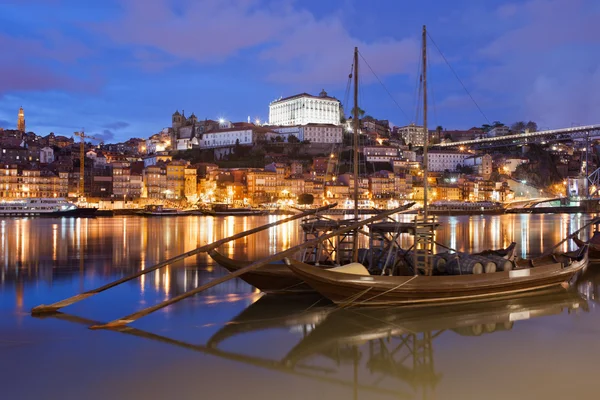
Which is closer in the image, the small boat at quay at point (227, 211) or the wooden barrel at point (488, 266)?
the wooden barrel at point (488, 266)

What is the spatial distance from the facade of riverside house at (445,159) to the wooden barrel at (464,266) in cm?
10500

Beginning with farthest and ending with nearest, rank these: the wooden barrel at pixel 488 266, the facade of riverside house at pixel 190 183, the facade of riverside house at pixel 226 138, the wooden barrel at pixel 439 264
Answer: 1. the facade of riverside house at pixel 226 138
2. the facade of riverside house at pixel 190 183
3. the wooden barrel at pixel 439 264
4. the wooden barrel at pixel 488 266

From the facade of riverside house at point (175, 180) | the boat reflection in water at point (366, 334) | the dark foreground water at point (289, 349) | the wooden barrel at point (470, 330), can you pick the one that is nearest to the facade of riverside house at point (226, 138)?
the facade of riverside house at point (175, 180)

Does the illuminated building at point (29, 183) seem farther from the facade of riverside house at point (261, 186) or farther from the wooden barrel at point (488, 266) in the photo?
the wooden barrel at point (488, 266)

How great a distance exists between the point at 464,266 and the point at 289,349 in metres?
5.54

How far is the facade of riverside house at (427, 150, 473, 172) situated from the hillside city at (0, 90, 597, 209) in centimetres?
22

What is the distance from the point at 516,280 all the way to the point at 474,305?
1.51 metres

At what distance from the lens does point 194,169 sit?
305 ft

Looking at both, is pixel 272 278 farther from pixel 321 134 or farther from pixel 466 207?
pixel 321 134

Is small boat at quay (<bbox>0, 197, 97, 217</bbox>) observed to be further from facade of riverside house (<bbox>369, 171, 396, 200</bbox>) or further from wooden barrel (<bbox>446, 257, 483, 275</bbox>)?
wooden barrel (<bbox>446, 257, 483, 275</bbox>)

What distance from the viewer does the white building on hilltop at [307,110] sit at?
4488 inches

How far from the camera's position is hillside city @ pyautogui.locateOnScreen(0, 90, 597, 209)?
8956 cm

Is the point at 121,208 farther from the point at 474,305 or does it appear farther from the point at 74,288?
the point at 474,305

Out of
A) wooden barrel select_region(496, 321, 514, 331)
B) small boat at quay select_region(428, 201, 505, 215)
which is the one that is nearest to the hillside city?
small boat at quay select_region(428, 201, 505, 215)
